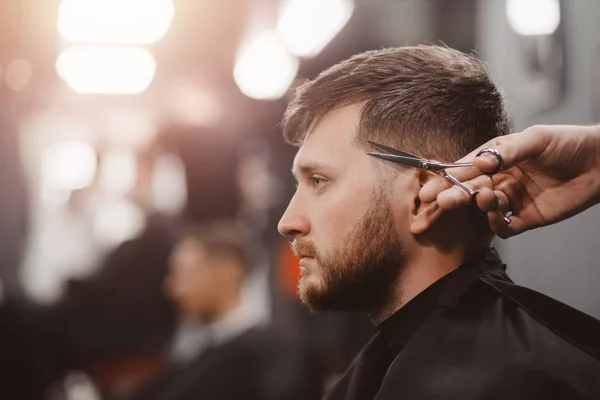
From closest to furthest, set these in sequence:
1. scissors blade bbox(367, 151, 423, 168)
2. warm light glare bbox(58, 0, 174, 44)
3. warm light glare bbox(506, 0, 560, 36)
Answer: scissors blade bbox(367, 151, 423, 168) < warm light glare bbox(506, 0, 560, 36) < warm light glare bbox(58, 0, 174, 44)

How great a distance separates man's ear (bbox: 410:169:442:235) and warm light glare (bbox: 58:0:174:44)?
10.5 feet

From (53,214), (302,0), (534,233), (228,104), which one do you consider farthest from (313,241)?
(53,214)

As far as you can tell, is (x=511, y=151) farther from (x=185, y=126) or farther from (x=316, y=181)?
(x=185, y=126)

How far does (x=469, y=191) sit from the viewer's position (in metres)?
1.37

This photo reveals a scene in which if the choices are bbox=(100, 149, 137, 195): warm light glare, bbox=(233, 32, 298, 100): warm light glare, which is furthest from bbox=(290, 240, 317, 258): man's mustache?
bbox=(100, 149, 137, 195): warm light glare

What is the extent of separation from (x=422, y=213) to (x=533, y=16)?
136 centimetres

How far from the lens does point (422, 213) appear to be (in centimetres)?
150

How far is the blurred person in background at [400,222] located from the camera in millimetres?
1397

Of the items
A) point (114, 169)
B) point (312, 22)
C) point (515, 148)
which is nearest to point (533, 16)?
point (515, 148)

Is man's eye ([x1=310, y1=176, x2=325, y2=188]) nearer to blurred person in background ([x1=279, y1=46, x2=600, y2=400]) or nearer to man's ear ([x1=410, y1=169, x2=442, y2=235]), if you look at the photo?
blurred person in background ([x1=279, y1=46, x2=600, y2=400])

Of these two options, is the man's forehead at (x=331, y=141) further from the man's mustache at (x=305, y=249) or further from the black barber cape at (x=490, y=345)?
the black barber cape at (x=490, y=345)

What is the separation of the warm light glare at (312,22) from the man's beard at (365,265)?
8.13 feet

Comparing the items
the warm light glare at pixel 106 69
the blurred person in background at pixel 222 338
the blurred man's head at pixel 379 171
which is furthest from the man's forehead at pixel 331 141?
the warm light glare at pixel 106 69

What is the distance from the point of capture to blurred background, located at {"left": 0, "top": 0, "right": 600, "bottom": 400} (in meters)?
2.45
